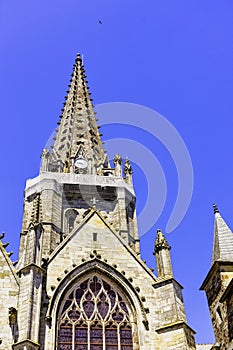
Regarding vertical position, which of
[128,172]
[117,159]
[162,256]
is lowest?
[162,256]

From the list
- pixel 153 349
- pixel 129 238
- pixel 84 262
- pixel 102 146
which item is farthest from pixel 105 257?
pixel 102 146

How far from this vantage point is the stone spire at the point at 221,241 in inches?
521

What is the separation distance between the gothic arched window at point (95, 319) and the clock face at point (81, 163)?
11515 millimetres

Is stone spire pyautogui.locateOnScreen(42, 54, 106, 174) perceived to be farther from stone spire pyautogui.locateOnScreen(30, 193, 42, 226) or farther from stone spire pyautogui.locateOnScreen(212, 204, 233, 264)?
stone spire pyautogui.locateOnScreen(212, 204, 233, 264)

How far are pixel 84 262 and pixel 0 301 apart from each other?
3058mm

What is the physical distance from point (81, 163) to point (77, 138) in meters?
2.78

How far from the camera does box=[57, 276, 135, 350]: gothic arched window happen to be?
13.8 metres

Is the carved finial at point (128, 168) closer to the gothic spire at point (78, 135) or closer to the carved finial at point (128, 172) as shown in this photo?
the carved finial at point (128, 172)

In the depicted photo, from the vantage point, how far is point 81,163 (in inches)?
1037

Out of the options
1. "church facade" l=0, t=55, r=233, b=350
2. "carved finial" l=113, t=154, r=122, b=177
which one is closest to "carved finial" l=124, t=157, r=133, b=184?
"carved finial" l=113, t=154, r=122, b=177

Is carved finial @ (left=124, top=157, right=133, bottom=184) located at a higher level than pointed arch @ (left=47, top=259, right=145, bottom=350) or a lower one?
higher

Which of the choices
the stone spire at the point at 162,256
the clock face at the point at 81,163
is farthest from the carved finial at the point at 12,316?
the clock face at the point at 81,163

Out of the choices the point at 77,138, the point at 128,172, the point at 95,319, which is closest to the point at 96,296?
the point at 95,319

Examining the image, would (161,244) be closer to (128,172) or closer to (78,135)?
(128,172)
